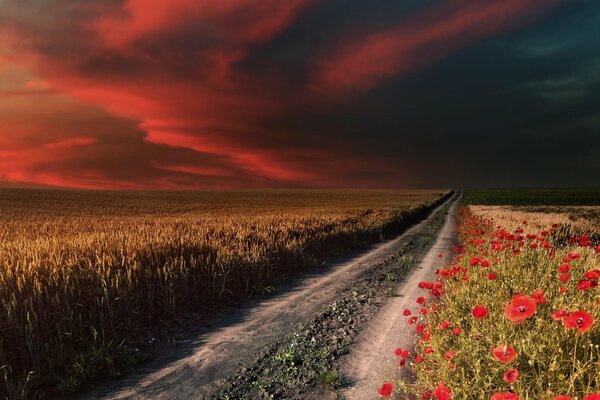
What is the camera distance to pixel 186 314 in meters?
9.07

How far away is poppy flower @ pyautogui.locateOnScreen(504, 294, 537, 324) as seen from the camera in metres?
3.38

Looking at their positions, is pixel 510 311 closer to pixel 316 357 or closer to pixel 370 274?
pixel 316 357

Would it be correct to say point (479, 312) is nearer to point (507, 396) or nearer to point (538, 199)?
point (507, 396)

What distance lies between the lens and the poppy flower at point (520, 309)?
3.38 metres

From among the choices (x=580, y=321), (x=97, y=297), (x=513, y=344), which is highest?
(x=580, y=321)

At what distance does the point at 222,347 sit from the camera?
728cm

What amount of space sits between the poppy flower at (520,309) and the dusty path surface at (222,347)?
4.30 meters

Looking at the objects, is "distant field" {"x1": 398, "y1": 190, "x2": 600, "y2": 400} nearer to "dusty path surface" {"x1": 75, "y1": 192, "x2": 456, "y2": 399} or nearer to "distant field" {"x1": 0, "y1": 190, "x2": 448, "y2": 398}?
"dusty path surface" {"x1": 75, "y1": 192, "x2": 456, "y2": 399}

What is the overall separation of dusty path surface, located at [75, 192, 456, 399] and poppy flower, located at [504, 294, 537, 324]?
14.1ft

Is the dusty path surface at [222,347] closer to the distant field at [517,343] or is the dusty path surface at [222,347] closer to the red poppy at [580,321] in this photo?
the distant field at [517,343]

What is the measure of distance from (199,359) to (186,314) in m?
2.50

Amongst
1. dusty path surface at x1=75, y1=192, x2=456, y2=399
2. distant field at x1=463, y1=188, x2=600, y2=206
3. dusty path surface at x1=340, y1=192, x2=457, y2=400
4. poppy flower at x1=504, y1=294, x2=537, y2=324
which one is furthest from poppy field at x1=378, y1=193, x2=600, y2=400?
distant field at x1=463, y1=188, x2=600, y2=206

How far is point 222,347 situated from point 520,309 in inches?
215

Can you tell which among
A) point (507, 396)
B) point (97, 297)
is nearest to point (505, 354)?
point (507, 396)
